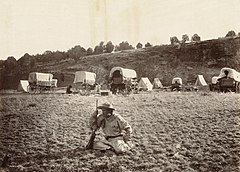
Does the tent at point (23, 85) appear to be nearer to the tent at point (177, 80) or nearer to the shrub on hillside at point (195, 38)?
the tent at point (177, 80)

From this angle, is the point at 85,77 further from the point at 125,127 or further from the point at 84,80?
the point at 125,127

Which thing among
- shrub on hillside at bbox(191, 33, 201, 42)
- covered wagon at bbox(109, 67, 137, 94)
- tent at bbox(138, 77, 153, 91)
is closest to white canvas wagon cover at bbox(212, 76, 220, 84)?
shrub on hillside at bbox(191, 33, 201, 42)

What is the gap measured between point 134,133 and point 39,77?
141 centimetres

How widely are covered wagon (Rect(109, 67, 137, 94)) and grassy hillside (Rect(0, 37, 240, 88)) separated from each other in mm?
72

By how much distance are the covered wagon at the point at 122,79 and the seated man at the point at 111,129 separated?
591mm

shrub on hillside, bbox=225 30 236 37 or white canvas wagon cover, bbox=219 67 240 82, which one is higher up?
shrub on hillside, bbox=225 30 236 37

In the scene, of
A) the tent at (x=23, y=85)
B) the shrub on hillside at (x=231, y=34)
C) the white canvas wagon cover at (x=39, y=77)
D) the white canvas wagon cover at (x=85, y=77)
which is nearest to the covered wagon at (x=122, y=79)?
the white canvas wagon cover at (x=85, y=77)

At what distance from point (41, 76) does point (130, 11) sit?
1.38 metres

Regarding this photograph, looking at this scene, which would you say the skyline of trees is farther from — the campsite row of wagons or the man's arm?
the man's arm

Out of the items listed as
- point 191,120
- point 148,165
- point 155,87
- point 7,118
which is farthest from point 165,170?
point 7,118

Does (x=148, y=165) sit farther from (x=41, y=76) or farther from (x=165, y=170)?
(x=41, y=76)

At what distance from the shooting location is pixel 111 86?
463 centimetres

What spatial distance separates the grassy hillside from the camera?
14.0ft

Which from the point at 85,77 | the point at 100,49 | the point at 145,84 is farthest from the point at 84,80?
the point at 145,84
